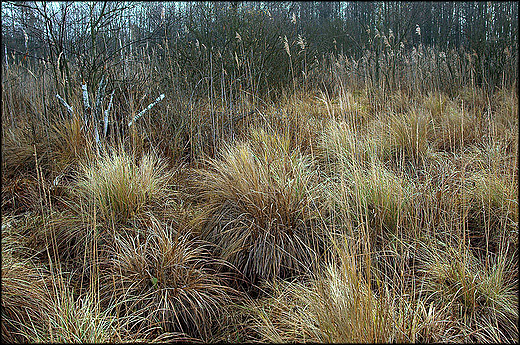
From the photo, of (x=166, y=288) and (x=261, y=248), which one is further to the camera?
(x=261, y=248)

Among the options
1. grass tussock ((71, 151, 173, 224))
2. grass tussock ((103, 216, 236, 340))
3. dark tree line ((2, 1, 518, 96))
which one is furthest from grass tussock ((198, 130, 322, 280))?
dark tree line ((2, 1, 518, 96))

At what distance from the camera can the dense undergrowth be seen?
1794 millimetres

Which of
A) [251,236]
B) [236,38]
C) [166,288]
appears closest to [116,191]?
[166,288]

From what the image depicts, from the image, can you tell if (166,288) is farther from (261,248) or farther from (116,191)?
(116,191)

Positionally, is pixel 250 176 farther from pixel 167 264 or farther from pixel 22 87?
pixel 22 87

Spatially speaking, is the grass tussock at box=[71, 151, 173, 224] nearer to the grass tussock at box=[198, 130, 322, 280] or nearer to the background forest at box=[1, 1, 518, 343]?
the background forest at box=[1, 1, 518, 343]

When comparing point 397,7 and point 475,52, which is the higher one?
point 397,7

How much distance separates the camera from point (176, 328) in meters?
2.16

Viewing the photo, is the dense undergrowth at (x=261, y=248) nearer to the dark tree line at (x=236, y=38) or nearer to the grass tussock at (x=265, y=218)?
the grass tussock at (x=265, y=218)

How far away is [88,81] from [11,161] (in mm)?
990

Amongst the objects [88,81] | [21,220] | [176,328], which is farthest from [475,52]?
[21,220]

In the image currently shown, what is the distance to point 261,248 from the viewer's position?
2.50m

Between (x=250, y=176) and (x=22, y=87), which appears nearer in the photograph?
(x=250, y=176)

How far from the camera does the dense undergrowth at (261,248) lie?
1794mm
